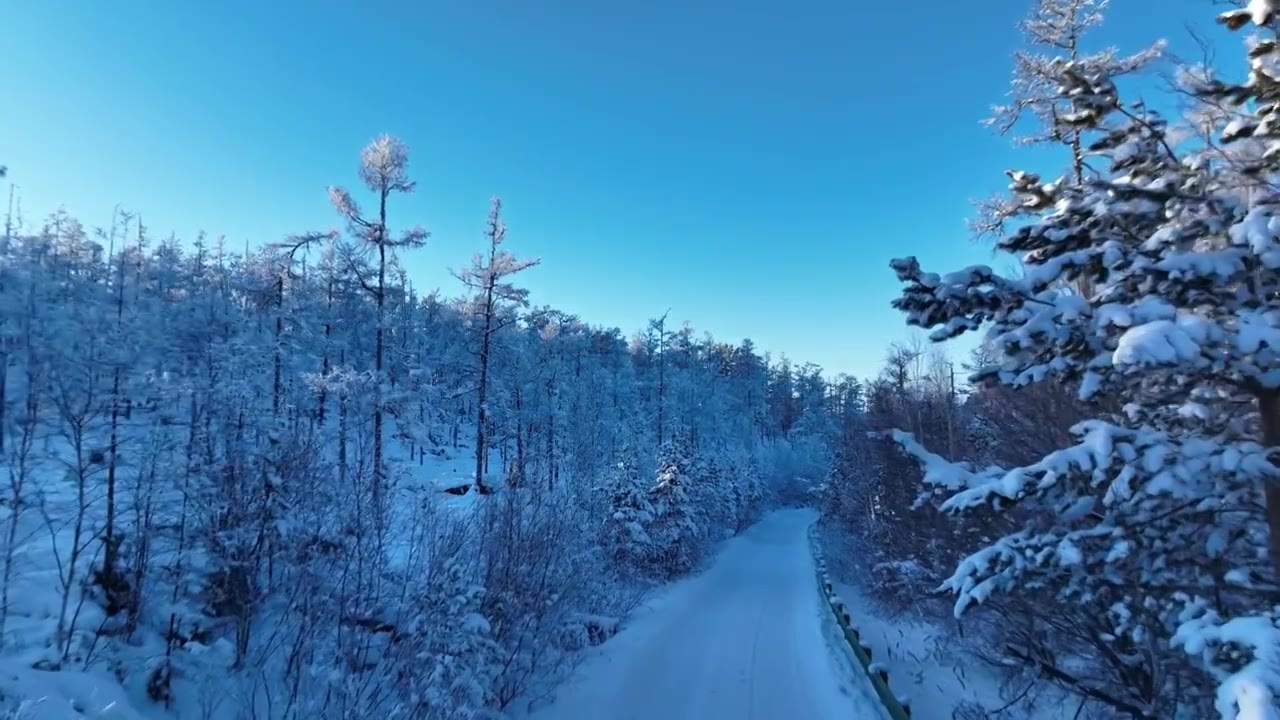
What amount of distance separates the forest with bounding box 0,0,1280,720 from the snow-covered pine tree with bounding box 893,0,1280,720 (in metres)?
0.02

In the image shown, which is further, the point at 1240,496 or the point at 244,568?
the point at 244,568

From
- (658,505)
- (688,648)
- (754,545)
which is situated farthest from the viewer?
(754,545)

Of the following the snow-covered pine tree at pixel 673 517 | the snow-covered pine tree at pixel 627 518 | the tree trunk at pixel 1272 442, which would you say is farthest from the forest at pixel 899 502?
the snow-covered pine tree at pixel 673 517

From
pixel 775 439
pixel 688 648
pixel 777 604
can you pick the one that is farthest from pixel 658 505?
pixel 775 439

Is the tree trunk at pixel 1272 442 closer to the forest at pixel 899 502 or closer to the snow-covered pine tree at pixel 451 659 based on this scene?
the forest at pixel 899 502

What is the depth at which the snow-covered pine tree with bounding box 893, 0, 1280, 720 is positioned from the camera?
3314 millimetres

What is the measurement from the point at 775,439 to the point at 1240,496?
70.8 meters

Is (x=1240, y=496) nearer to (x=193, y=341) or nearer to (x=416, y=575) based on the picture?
(x=416, y=575)

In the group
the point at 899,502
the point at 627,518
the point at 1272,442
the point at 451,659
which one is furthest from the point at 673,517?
the point at 1272,442

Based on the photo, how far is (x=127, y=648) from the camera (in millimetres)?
6652

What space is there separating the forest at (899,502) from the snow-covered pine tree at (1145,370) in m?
0.02

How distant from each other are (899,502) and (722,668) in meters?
7.69

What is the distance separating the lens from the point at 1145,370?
342cm

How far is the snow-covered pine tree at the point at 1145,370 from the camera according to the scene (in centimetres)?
331
